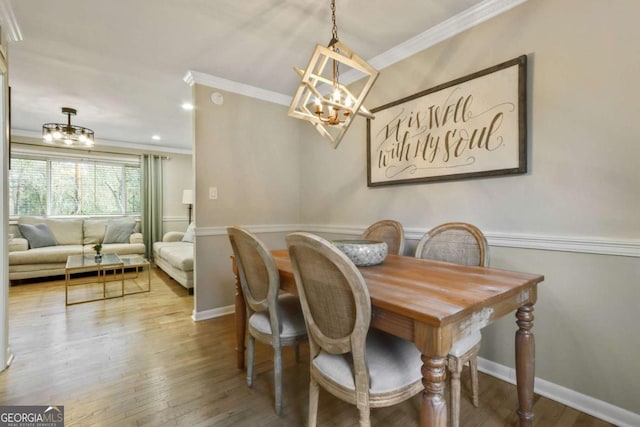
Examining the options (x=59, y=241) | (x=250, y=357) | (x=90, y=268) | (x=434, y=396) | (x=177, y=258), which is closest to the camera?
(x=434, y=396)

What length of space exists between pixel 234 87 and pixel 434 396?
10.1 feet

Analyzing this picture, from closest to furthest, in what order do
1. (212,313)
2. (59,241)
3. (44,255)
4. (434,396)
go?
(434,396) → (212,313) → (44,255) → (59,241)

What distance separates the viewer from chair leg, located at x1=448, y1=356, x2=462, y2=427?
4.18ft

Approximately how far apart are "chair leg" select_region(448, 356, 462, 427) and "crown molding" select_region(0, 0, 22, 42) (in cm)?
322

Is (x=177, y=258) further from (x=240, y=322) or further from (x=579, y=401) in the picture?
(x=579, y=401)

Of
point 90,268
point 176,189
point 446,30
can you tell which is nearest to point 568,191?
point 446,30

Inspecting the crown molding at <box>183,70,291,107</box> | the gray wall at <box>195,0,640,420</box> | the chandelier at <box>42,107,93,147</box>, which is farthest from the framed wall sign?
the chandelier at <box>42,107,93,147</box>

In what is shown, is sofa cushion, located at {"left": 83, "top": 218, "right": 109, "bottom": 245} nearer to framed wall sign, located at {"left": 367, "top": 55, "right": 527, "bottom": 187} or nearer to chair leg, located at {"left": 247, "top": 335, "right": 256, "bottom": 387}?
chair leg, located at {"left": 247, "top": 335, "right": 256, "bottom": 387}

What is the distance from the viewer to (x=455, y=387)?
131cm

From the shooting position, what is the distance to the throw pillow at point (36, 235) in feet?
14.5

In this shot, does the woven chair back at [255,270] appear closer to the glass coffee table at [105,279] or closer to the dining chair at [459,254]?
the dining chair at [459,254]

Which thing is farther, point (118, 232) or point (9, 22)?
point (118, 232)

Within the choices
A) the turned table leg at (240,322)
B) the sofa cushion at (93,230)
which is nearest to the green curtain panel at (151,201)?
the sofa cushion at (93,230)

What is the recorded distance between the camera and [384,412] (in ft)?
5.00
